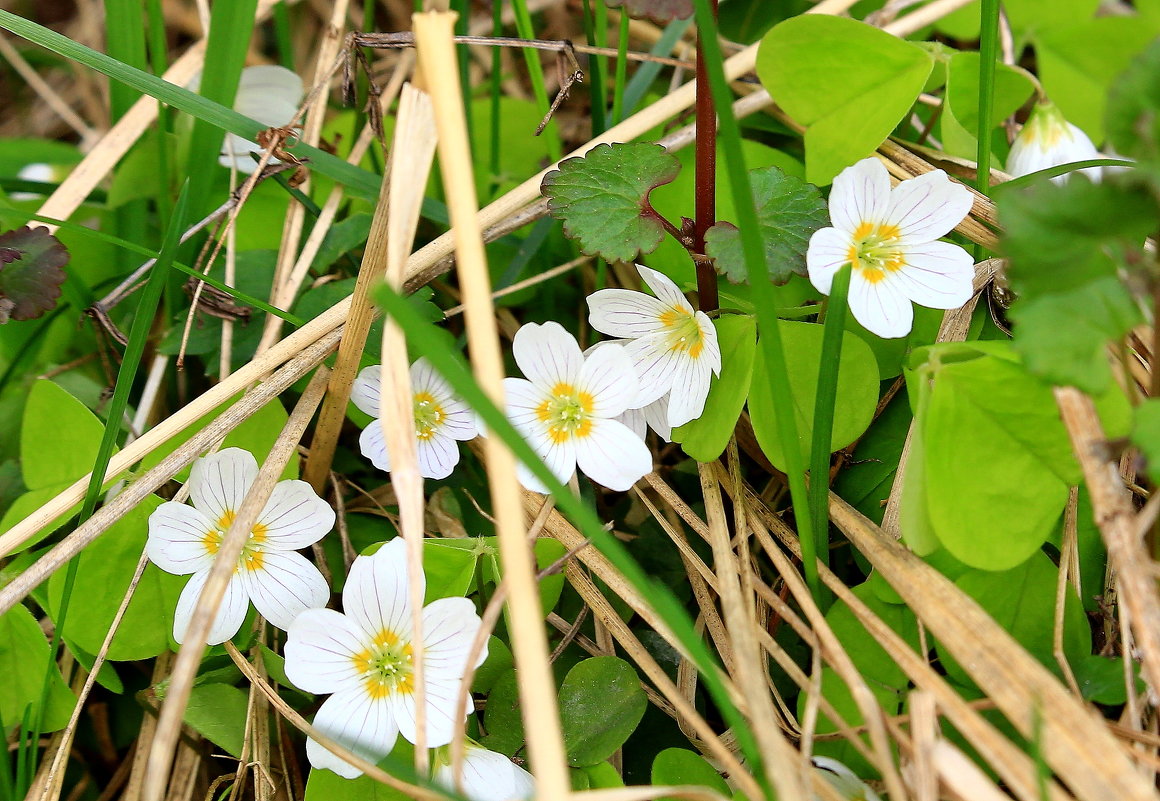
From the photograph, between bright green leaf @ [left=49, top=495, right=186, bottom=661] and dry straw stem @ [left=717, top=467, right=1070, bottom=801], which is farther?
bright green leaf @ [left=49, top=495, right=186, bottom=661]

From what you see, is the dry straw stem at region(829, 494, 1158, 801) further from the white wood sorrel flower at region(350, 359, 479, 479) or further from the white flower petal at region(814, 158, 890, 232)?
the white wood sorrel flower at region(350, 359, 479, 479)

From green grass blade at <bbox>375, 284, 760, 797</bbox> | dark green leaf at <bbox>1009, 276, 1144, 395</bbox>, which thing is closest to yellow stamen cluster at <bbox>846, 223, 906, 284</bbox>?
dark green leaf at <bbox>1009, 276, 1144, 395</bbox>

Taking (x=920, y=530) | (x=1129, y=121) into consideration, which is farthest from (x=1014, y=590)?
(x=1129, y=121)

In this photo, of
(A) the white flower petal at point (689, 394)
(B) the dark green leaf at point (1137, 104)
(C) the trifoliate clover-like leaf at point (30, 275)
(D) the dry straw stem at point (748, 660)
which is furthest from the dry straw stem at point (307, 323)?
(B) the dark green leaf at point (1137, 104)

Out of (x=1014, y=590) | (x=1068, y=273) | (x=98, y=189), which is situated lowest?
(x=1014, y=590)

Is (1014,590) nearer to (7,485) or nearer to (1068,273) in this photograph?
(1068,273)
